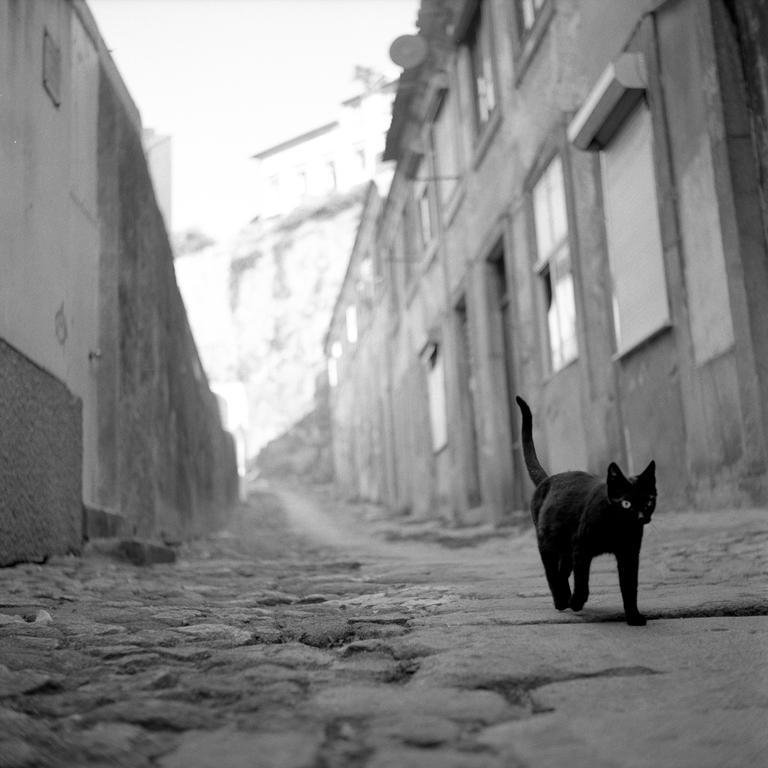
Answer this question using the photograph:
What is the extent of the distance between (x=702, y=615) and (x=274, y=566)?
13.2 feet

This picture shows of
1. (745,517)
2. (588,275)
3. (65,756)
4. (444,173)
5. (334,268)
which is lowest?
(65,756)

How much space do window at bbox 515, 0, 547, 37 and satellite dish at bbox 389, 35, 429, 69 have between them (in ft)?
9.13

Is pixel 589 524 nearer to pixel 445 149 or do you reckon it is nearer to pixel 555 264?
pixel 555 264

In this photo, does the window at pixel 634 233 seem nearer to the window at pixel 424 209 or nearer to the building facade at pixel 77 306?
the building facade at pixel 77 306

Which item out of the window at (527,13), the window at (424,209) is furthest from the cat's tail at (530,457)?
the window at (424,209)

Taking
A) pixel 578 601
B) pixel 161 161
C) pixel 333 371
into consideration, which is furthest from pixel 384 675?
pixel 333 371

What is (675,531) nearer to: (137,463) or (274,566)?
(274,566)

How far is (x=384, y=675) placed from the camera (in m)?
2.30

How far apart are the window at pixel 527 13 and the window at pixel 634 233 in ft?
8.08

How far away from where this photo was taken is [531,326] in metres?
10.3

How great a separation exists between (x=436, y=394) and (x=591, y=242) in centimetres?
845

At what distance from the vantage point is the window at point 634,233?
7.09 meters

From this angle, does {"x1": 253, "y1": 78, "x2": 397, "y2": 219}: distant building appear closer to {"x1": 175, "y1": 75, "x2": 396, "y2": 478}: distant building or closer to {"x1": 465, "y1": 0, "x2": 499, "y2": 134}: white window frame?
{"x1": 175, "y1": 75, "x2": 396, "y2": 478}: distant building

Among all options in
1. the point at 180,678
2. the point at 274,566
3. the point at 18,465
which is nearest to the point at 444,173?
the point at 274,566
